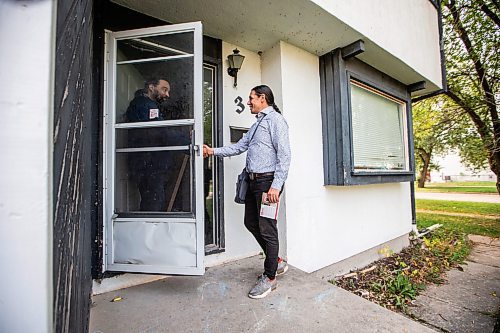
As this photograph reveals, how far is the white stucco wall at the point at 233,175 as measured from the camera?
284cm

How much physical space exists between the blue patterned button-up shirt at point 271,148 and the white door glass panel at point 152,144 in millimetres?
457

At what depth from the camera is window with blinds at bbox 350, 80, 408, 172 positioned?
360 centimetres

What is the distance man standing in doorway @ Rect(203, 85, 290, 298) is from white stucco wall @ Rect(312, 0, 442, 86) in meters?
1.20

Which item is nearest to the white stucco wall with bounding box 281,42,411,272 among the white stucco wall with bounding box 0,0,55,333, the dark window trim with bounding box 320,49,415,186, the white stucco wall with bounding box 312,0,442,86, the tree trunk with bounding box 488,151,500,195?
the dark window trim with bounding box 320,49,415,186

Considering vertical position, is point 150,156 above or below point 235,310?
above

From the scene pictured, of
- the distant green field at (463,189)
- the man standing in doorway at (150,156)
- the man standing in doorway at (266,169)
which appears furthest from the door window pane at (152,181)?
the distant green field at (463,189)

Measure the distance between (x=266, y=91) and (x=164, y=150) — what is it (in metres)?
1.03

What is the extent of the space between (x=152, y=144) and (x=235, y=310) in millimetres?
1482

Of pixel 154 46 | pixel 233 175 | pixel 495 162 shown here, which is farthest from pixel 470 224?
pixel 154 46

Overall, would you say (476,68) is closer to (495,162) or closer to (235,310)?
(495,162)

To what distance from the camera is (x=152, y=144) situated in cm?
216

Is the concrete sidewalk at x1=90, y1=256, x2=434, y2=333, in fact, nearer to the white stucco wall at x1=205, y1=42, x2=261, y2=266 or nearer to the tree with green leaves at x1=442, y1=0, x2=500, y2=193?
the white stucco wall at x1=205, y1=42, x2=261, y2=266

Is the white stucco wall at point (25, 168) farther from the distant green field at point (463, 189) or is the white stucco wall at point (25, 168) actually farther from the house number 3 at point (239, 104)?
the distant green field at point (463, 189)

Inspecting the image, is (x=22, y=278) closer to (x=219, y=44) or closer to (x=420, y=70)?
(x=219, y=44)
